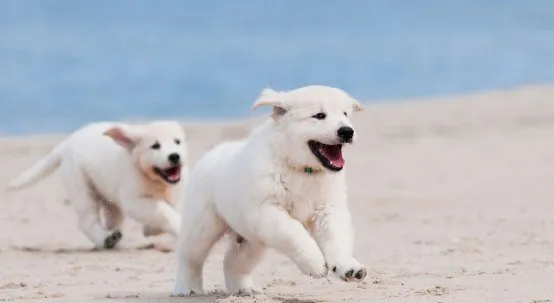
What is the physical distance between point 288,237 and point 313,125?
69cm

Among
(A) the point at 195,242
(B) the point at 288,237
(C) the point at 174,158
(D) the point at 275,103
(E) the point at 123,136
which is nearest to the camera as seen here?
(B) the point at 288,237

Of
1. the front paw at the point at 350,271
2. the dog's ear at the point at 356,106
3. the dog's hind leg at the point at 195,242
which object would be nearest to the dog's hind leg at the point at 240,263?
the dog's hind leg at the point at 195,242

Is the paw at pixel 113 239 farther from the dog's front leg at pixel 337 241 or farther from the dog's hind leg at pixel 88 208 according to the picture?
the dog's front leg at pixel 337 241

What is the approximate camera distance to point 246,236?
736 centimetres

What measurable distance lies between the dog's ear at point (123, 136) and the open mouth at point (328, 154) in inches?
158

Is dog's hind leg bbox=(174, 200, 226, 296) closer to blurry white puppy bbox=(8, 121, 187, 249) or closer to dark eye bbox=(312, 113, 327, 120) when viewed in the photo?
dark eye bbox=(312, 113, 327, 120)

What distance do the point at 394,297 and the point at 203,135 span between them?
15.8m

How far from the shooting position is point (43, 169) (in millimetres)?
12055

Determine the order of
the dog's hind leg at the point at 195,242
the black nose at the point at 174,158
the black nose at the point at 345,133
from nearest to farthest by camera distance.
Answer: the black nose at the point at 345,133, the dog's hind leg at the point at 195,242, the black nose at the point at 174,158

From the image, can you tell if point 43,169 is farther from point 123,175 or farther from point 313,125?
point 313,125

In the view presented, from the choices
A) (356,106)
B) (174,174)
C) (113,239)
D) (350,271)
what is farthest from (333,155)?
(113,239)

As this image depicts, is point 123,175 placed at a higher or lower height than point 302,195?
higher

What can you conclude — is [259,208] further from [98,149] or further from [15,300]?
[98,149]

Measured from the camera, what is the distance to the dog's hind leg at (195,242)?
7.75m
